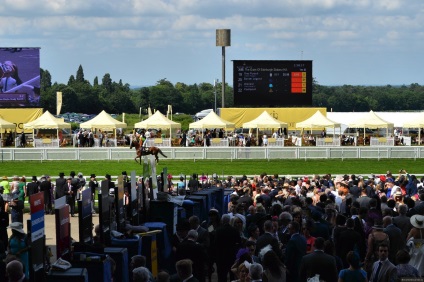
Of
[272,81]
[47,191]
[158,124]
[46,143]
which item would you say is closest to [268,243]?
[47,191]

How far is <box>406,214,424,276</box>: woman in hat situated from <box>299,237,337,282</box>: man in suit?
1.39m

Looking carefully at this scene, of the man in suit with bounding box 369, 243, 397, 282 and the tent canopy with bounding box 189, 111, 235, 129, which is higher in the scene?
the tent canopy with bounding box 189, 111, 235, 129

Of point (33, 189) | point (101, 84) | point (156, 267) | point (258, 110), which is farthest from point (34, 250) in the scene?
point (101, 84)

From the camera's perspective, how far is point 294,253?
528 inches

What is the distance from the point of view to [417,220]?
45.0ft

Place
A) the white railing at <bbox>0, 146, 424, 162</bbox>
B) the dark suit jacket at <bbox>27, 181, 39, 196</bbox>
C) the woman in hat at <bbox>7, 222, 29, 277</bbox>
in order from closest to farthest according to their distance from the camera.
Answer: the woman in hat at <bbox>7, 222, 29, 277</bbox>, the dark suit jacket at <bbox>27, 181, 39, 196</bbox>, the white railing at <bbox>0, 146, 424, 162</bbox>

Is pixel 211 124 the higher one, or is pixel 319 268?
pixel 211 124

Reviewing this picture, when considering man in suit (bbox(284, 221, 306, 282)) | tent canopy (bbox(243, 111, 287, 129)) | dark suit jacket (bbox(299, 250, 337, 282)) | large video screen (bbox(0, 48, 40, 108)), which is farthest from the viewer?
large video screen (bbox(0, 48, 40, 108))

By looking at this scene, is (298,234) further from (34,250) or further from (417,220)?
(34,250)

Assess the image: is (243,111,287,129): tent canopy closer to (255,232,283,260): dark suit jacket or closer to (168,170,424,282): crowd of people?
(168,170,424,282): crowd of people

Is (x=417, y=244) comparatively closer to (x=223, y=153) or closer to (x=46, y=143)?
(x=223, y=153)

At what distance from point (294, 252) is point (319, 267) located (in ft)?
4.26

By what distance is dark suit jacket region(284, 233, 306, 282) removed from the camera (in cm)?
1338

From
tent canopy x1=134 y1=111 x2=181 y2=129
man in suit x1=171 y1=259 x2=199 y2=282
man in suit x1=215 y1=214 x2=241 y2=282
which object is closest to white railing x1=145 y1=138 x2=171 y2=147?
tent canopy x1=134 y1=111 x2=181 y2=129
